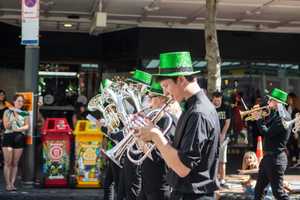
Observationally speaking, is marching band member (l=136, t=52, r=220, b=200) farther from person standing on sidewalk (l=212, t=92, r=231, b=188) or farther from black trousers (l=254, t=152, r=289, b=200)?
person standing on sidewalk (l=212, t=92, r=231, b=188)

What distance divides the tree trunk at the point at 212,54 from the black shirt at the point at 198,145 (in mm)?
6495

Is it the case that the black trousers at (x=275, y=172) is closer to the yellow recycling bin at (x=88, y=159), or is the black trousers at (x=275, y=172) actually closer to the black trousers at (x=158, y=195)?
the black trousers at (x=158, y=195)

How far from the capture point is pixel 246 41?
16.7 meters

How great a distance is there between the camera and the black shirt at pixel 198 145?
11.7 feet

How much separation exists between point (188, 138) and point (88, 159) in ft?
22.7

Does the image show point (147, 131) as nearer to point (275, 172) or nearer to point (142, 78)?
point (142, 78)

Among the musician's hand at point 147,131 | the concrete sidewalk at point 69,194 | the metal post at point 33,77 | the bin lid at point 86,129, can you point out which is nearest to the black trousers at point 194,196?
the musician's hand at point 147,131

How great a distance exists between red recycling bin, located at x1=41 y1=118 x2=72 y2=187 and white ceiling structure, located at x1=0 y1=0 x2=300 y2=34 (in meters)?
3.85

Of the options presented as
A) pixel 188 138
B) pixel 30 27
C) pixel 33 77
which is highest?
pixel 30 27

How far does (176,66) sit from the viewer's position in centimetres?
383

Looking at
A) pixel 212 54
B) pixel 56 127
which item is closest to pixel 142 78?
Result: pixel 212 54

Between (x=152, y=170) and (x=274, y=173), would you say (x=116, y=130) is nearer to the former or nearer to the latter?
(x=152, y=170)

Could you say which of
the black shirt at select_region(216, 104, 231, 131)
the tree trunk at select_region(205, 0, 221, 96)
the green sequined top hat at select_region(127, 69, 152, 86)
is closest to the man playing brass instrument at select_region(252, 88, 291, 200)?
the green sequined top hat at select_region(127, 69, 152, 86)

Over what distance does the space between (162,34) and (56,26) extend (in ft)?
10.4
